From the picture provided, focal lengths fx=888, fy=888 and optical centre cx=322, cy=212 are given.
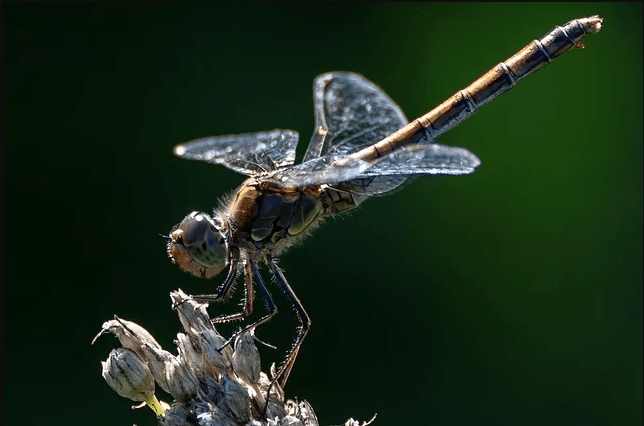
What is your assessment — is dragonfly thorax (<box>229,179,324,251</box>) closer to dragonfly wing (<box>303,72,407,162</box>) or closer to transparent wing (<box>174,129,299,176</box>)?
transparent wing (<box>174,129,299,176</box>)

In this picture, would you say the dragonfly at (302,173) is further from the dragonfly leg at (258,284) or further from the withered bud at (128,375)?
the withered bud at (128,375)

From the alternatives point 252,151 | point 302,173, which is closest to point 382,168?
point 302,173

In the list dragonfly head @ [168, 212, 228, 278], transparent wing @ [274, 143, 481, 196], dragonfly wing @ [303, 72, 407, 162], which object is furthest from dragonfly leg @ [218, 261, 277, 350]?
dragonfly wing @ [303, 72, 407, 162]

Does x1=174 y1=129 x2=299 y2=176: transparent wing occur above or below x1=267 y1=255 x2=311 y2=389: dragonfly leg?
above

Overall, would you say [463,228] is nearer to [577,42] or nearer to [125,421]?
[577,42]

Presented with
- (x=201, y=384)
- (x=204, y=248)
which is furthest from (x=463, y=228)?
(x=201, y=384)

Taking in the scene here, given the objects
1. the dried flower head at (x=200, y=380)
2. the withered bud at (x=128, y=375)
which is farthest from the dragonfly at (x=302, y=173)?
the withered bud at (x=128, y=375)
